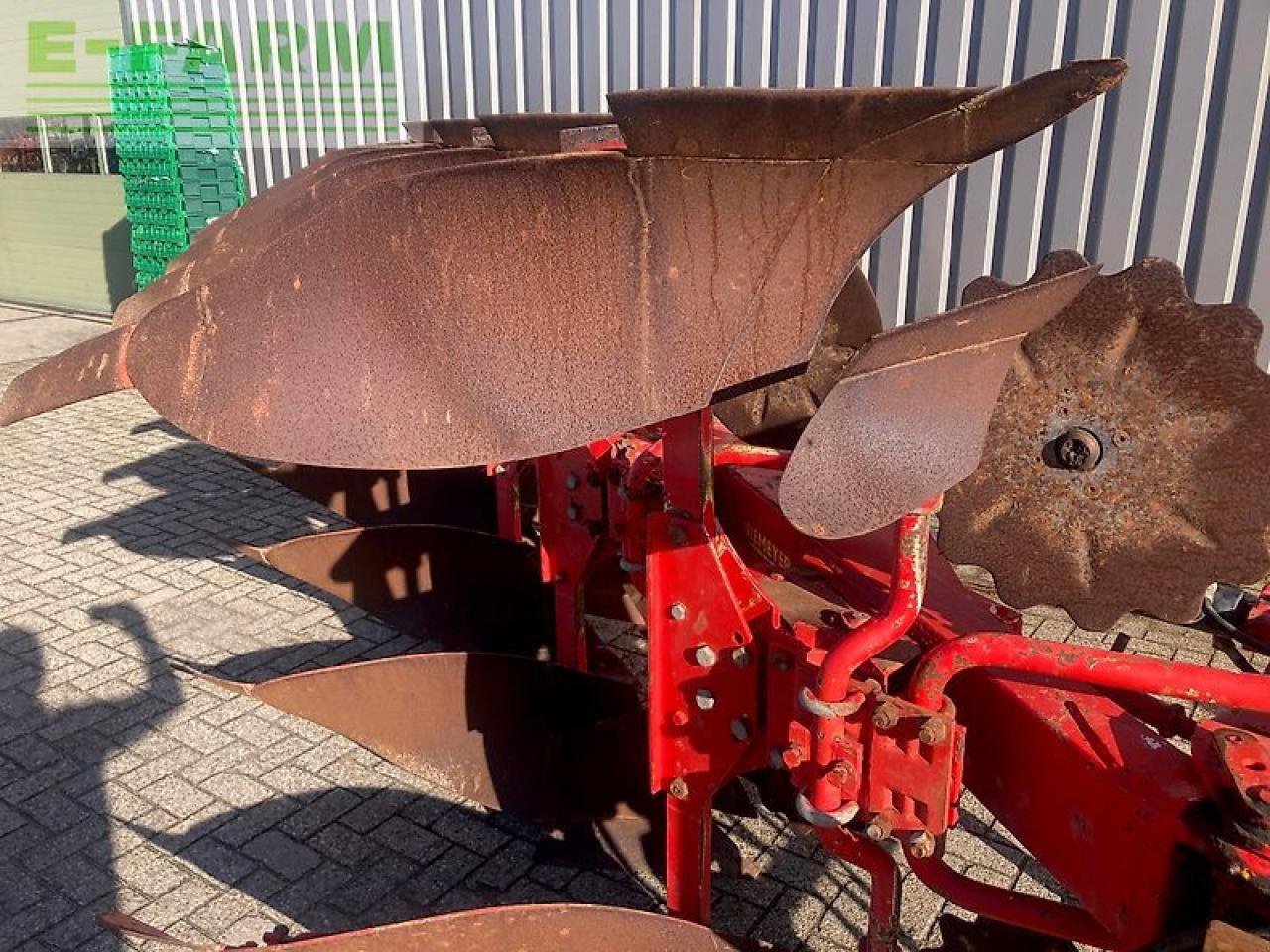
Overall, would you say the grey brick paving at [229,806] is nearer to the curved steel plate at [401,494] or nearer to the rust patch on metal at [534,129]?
the curved steel plate at [401,494]

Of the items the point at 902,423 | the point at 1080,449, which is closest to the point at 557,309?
the point at 902,423

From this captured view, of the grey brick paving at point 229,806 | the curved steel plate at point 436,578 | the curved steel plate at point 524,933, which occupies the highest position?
the curved steel plate at point 524,933

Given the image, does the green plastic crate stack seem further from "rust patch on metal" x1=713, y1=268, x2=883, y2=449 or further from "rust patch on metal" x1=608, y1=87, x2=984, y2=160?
"rust patch on metal" x1=608, y1=87, x2=984, y2=160

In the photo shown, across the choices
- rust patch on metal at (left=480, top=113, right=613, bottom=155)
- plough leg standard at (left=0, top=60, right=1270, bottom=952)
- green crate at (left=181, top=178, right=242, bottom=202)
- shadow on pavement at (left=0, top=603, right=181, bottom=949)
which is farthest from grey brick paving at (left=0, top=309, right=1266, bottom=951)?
green crate at (left=181, top=178, right=242, bottom=202)

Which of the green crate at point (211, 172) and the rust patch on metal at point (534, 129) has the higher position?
the rust patch on metal at point (534, 129)

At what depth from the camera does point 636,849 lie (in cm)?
278

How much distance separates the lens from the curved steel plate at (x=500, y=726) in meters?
2.60

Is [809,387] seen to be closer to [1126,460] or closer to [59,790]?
[1126,460]

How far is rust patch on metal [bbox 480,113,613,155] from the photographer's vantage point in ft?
7.91

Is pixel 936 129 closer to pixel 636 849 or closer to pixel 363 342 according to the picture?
pixel 363 342

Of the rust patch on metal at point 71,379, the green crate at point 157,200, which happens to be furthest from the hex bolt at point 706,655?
the green crate at point 157,200

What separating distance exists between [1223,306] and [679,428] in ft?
2.83

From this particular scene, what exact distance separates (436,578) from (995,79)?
10.6 ft

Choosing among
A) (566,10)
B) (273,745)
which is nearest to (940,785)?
(273,745)
